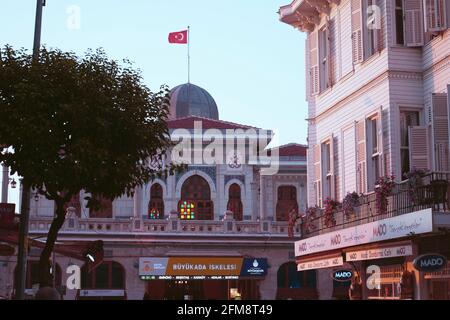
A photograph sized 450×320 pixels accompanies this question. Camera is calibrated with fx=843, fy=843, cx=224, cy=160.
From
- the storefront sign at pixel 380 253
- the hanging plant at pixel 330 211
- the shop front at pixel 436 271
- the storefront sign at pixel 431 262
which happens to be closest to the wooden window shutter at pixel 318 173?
the hanging plant at pixel 330 211

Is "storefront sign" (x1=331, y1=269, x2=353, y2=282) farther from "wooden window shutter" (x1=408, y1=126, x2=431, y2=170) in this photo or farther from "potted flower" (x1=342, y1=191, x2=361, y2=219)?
"wooden window shutter" (x1=408, y1=126, x2=431, y2=170)

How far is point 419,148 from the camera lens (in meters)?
22.2

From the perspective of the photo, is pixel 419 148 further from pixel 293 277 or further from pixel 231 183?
pixel 231 183

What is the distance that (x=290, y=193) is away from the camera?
59.2 m

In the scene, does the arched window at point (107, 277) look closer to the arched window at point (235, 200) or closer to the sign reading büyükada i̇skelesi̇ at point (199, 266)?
the sign reading büyükada i̇skelesi̇ at point (199, 266)

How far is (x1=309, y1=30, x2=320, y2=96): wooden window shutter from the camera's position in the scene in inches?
1190

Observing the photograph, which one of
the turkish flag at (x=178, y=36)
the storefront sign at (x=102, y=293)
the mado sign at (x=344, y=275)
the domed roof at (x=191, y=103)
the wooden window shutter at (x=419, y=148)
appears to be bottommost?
the storefront sign at (x=102, y=293)

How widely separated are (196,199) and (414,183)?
3762 centimetres

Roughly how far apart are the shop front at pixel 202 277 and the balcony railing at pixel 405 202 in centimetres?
2308

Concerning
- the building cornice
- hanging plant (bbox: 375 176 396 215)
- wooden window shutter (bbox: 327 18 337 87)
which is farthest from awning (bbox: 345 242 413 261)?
wooden window shutter (bbox: 327 18 337 87)

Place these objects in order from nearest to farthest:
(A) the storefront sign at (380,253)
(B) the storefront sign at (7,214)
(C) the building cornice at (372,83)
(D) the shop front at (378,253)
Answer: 1. (D) the shop front at (378,253)
2. (A) the storefront sign at (380,253)
3. (B) the storefront sign at (7,214)
4. (C) the building cornice at (372,83)

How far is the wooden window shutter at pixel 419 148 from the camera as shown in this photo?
22078mm

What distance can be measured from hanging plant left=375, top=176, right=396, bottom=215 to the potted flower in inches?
84.6
